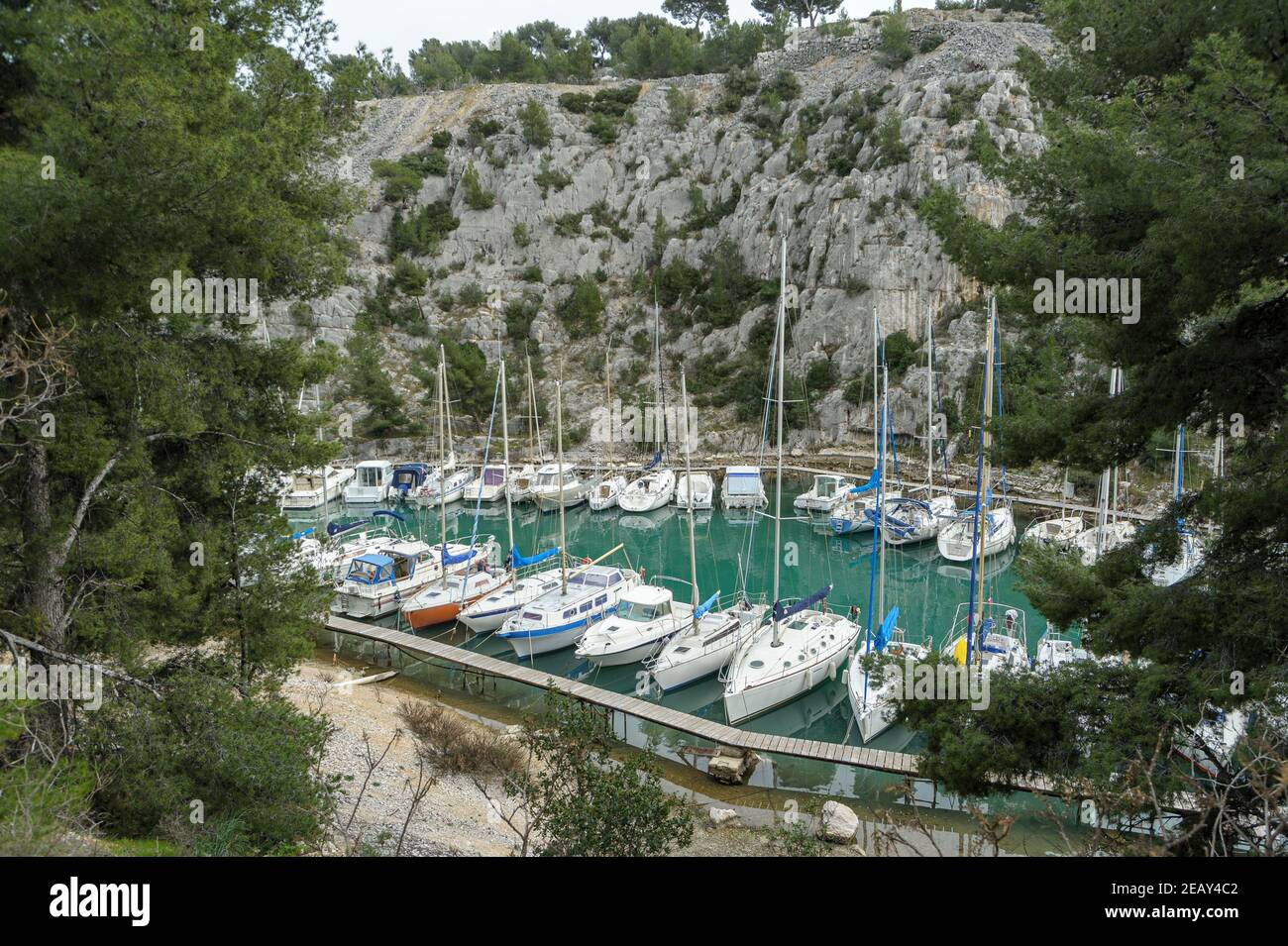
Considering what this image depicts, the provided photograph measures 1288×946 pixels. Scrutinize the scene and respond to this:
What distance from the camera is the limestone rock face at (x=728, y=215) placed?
128 ft

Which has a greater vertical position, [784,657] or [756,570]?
[784,657]

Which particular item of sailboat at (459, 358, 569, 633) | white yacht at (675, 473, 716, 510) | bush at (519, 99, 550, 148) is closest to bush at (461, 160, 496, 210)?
bush at (519, 99, 550, 148)

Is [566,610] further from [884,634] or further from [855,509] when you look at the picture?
[855,509]

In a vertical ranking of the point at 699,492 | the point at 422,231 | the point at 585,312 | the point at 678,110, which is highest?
the point at 678,110

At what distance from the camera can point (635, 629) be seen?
675 inches

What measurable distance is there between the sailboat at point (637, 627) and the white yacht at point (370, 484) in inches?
709

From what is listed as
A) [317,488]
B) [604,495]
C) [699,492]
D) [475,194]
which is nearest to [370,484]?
[317,488]

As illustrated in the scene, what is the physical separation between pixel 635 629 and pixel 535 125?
44.7m

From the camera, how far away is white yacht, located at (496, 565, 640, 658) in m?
17.7

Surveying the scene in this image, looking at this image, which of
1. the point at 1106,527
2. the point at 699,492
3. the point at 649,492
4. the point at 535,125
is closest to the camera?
the point at 1106,527

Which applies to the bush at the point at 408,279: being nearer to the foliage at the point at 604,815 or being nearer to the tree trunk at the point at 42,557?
the tree trunk at the point at 42,557

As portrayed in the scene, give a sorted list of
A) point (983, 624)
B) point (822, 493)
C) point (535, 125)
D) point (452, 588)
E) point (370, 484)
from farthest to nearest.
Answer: point (535, 125)
point (370, 484)
point (822, 493)
point (452, 588)
point (983, 624)

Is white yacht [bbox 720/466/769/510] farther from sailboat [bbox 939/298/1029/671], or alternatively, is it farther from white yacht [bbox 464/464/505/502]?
sailboat [bbox 939/298/1029/671]

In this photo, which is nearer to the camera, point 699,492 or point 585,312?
point 699,492
